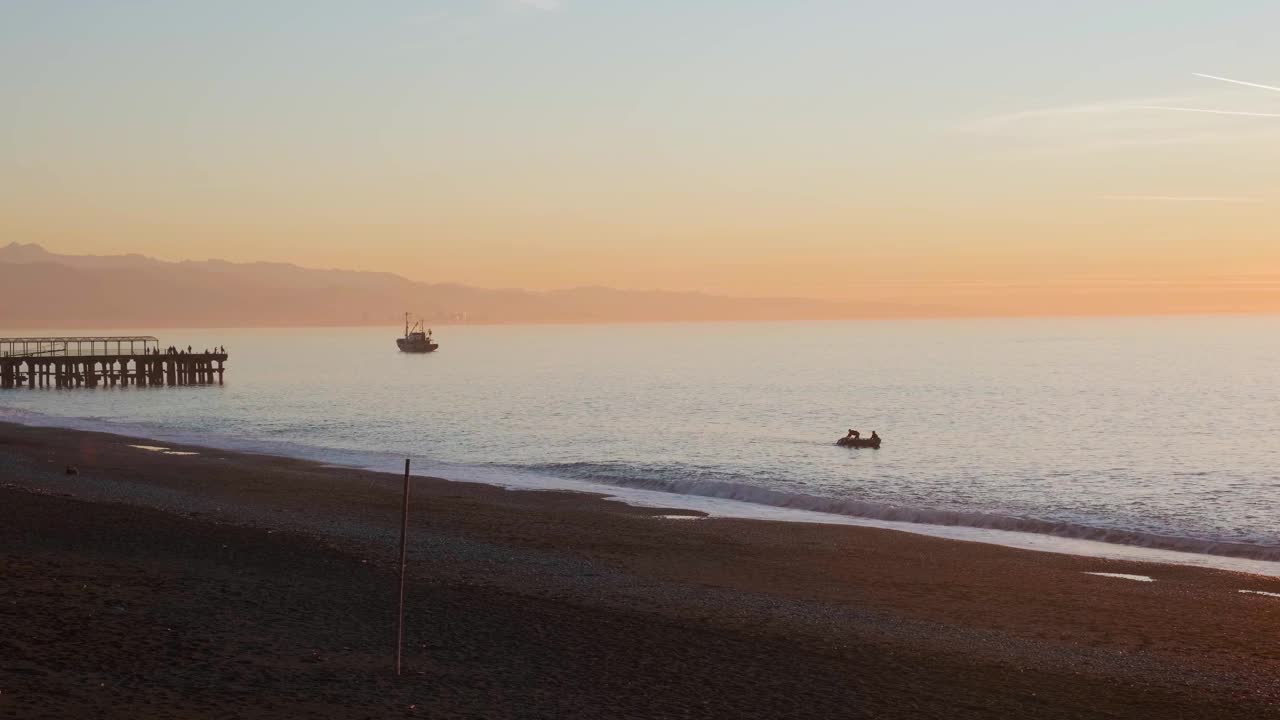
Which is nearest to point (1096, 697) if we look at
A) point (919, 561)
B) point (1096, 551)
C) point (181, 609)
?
point (919, 561)

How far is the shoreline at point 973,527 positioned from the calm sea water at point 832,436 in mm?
194

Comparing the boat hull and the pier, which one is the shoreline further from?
the pier

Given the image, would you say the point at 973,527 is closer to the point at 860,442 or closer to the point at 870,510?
the point at 870,510

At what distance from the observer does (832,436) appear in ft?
215

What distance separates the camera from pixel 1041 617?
18.2 meters

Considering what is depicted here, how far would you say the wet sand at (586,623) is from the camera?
1260 centimetres

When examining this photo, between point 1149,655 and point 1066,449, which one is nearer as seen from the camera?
point 1149,655

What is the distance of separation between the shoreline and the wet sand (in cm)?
226

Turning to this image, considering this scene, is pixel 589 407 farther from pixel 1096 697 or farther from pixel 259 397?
pixel 1096 697

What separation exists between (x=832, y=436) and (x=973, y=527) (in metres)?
34.1

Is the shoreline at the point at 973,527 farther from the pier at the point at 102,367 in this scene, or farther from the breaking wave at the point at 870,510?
the pier at the point at 102,367

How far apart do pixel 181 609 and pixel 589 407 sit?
248ft

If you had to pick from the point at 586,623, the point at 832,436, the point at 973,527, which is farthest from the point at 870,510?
the point at 832,436

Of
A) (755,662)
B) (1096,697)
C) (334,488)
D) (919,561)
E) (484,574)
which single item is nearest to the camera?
(1096,697)
